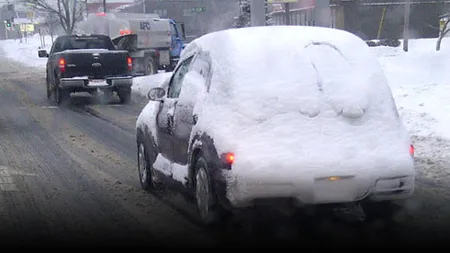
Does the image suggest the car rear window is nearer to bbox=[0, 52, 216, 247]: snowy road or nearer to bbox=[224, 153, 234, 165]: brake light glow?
bbox=[0, 52, 216, 247]: snowy road

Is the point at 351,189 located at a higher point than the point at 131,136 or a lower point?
higher

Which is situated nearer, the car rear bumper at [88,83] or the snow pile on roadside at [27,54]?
the car rear bumper at [88,83]

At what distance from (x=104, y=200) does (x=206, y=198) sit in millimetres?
1850

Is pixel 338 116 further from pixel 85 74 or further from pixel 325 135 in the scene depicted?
pixel 85 74

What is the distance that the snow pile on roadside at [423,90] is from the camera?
1047 centimetres

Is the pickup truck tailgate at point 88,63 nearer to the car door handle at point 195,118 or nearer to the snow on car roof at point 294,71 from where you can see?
the snow on car roof at point 294,71

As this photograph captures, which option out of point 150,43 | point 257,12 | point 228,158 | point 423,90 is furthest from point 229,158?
point 150,43

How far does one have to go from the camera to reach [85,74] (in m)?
17.2

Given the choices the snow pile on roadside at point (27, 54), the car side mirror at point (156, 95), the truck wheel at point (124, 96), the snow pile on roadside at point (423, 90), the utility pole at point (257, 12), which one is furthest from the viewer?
the snow pile on roadside at point (27, 54)

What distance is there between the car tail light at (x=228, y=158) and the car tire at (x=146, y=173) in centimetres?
223

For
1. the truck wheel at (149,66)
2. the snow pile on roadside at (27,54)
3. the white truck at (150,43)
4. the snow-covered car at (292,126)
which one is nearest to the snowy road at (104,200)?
the snow-covered car at (292,126)

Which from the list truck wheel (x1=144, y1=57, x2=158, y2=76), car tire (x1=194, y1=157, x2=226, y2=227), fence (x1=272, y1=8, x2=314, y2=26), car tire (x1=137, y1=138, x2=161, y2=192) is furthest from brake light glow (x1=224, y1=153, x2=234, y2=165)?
fence (x1=272, y1=8, x2=314, y2=26)

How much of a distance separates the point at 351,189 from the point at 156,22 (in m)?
24.7

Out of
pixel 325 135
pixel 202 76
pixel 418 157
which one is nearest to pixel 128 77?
pixel 418 157
